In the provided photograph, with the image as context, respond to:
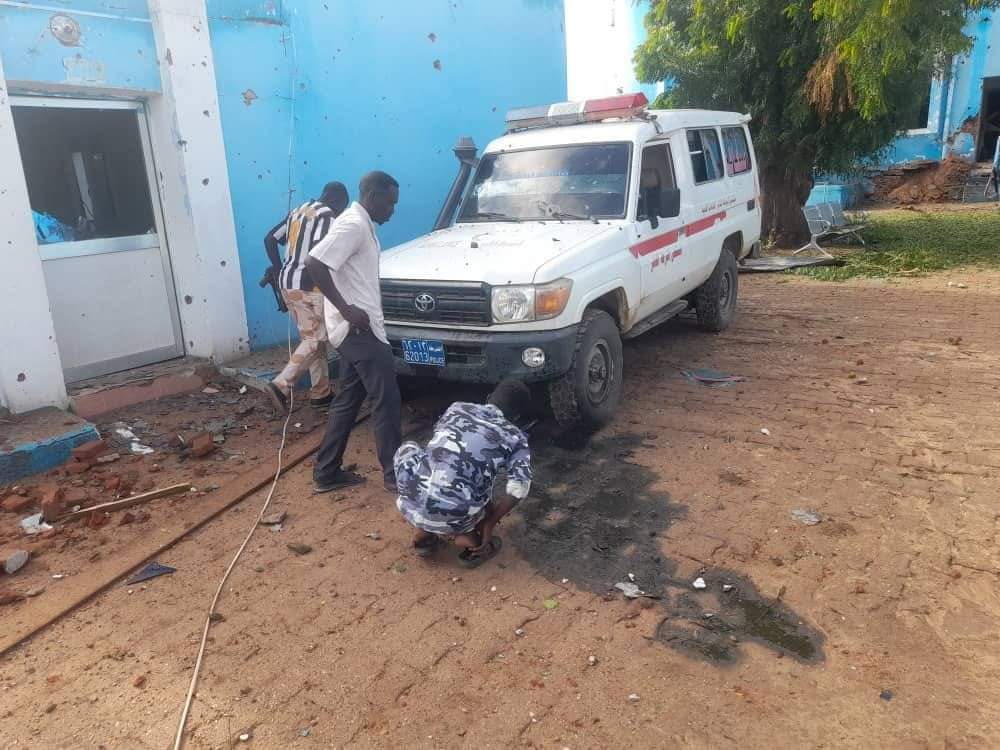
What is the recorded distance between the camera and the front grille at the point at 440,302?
4496mm

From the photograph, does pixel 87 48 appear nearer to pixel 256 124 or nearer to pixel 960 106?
pixel 256 124

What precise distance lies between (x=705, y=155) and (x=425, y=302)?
11.4ft

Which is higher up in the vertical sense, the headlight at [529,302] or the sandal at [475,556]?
the headlight at [529,302]

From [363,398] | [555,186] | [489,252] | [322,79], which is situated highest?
[322,79]

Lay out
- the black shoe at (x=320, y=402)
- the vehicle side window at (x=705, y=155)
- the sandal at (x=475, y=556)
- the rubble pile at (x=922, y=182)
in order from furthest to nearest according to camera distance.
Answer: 1. the rubble pile at (x=922, y=182)
2. the vehicle side window at (x=705, y=155)
3. the black shoe at (x=320, y=402)
4. the sandal at (x=475, y=556)

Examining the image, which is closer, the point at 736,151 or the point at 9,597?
the point at 9,597

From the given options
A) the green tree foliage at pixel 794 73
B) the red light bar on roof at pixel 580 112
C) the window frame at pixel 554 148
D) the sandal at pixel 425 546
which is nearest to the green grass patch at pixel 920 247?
the green tree foliage at pixel 794 73

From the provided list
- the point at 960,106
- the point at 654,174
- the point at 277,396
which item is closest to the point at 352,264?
the point at 277,396

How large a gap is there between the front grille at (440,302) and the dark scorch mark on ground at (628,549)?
1028mm

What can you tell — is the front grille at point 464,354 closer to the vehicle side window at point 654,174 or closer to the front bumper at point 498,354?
the front bumper at point 498,354

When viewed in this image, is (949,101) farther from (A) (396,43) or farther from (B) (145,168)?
(B) (145,168)

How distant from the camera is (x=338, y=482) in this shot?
444cm

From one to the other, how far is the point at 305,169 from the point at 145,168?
4.75ft

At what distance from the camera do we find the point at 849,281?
10.1m
